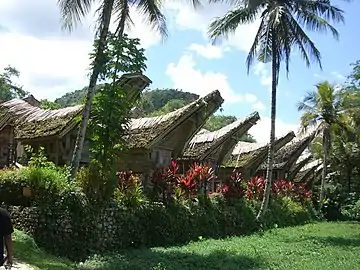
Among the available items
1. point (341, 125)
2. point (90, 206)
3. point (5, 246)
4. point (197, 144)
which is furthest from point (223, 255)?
point (341, 125)

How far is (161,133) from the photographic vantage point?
1789 cm

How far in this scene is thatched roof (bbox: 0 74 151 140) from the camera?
633 inches

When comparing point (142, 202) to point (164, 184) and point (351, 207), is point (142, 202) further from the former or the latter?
point (351, 207)

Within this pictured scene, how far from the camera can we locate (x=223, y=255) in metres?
12.2

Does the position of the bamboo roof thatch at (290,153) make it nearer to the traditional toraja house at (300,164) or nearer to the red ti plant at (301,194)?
the traditional toraja house at (300,164)

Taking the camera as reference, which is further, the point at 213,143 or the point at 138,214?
the point at 213,143

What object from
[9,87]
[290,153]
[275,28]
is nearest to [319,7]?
[275,28]

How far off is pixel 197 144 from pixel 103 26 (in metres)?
10.2

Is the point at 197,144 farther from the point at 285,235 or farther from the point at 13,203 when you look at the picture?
the point at 13,203

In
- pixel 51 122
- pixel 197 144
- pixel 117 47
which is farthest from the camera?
pixel 197 144

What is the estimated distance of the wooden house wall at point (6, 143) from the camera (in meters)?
19.8

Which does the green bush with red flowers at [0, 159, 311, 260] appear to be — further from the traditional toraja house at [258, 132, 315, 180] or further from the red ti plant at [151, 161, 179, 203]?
the traditional toraja house at [258, 132, 315, 180]

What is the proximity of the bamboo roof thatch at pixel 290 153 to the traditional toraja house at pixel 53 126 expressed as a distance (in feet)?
54.0

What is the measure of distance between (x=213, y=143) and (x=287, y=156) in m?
10.7
